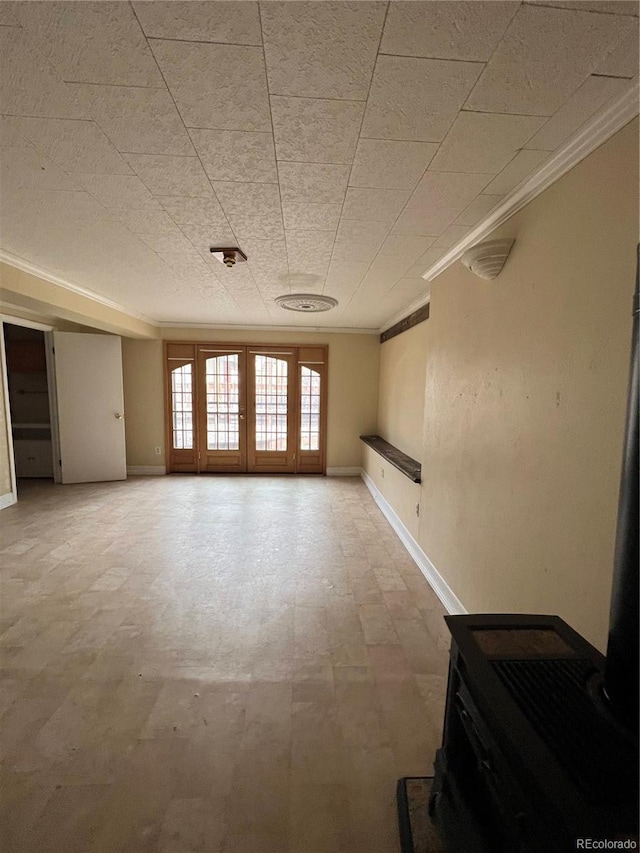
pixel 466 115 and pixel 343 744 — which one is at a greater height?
→ pixel 466 115

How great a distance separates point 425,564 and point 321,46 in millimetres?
3039

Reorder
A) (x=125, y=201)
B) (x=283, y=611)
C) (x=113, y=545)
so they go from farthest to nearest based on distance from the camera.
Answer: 1. (x=113, y=545)
2. (x=283, y=611)
3. (x=125, y=201)

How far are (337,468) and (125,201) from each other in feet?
16.0

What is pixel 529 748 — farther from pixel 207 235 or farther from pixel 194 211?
pixel 207 235

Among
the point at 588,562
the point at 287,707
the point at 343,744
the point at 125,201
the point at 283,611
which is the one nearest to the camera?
the point at 588,562

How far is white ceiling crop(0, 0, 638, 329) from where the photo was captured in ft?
3.02

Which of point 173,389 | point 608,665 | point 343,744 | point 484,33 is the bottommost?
point 343,744

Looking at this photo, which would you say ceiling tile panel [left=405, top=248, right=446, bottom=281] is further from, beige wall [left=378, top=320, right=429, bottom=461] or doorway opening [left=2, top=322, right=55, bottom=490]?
doorway opening [left=2, top=322, right=55, bottom=490]

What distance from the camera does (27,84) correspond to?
3.70 feet

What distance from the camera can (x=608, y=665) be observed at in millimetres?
881

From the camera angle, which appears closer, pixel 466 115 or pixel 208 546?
pixel 466 115

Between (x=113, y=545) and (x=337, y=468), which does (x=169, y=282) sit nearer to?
(x=113, y=545)

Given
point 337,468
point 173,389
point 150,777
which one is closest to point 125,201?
point 150,777

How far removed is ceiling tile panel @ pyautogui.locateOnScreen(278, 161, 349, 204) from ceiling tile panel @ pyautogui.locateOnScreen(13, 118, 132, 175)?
2.26 feet
